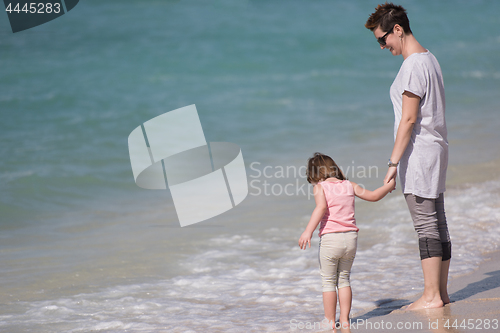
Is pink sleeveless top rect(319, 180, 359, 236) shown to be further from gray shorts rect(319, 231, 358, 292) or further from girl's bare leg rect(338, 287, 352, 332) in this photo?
girl's bare leg rect(338, 287, 352, 332)

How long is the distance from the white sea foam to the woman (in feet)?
1.84

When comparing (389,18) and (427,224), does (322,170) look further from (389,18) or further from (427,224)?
(389,18)

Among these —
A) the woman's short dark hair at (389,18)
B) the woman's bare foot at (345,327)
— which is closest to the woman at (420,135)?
the woman's short dark hair at (389,18)

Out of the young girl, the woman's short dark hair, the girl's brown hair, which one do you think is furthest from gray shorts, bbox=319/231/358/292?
the woman's short dark hair

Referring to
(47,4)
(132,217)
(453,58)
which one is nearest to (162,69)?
(47,4)

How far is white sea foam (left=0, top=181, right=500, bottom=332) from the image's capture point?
9.35 ft

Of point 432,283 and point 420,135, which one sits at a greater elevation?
point 420,135

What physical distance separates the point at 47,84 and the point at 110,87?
1.61 meters

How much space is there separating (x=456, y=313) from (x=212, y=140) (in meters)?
7.64

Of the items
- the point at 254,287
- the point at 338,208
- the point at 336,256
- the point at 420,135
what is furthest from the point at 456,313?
the point at 254,287

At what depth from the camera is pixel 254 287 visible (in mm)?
3340

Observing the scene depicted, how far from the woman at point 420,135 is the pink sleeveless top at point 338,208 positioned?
0.20 m

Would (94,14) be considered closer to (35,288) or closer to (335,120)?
(335,120)

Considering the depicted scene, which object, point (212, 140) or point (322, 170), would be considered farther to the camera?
point (212, 140)
